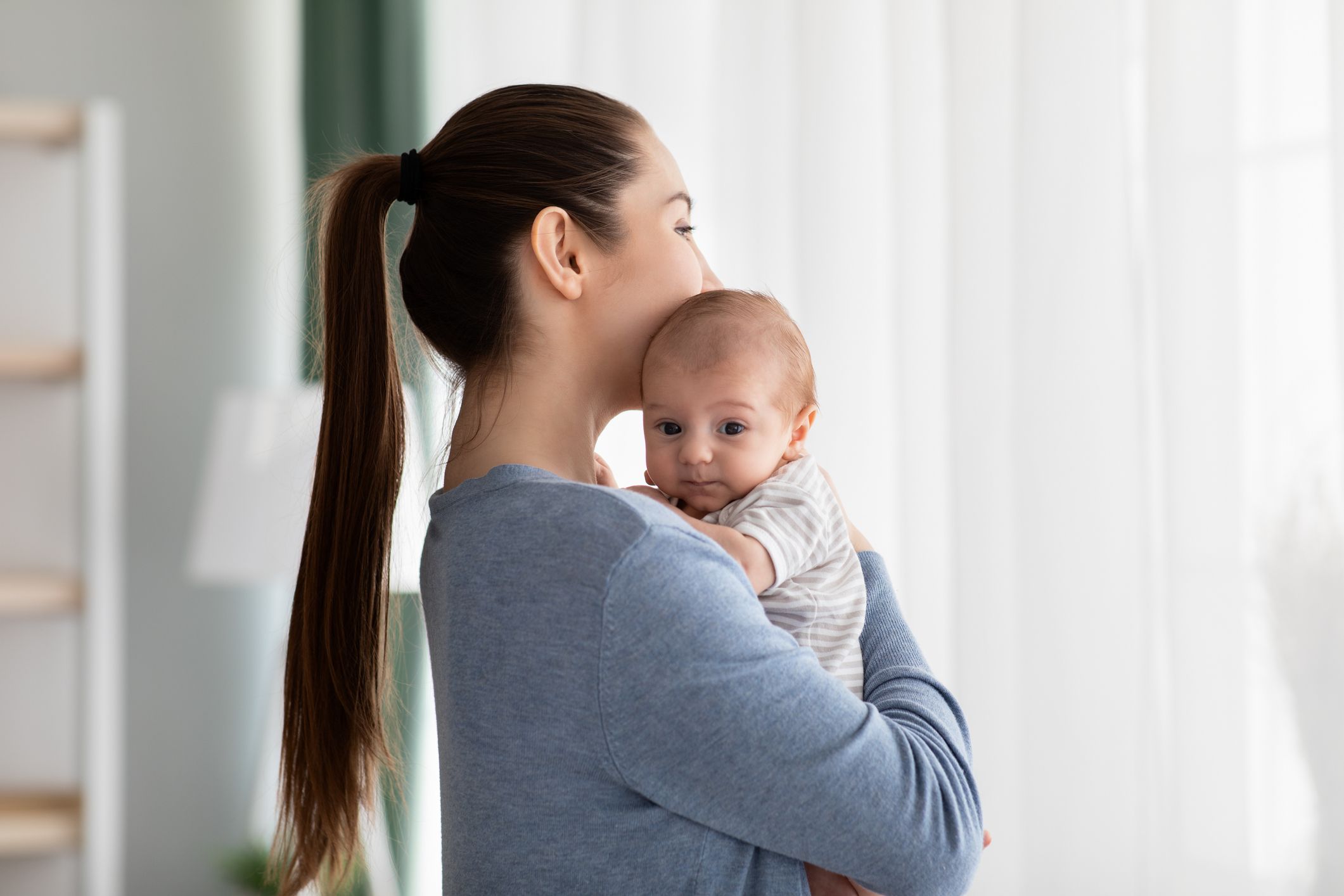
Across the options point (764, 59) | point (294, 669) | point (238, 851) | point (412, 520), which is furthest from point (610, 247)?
point (238, 851)

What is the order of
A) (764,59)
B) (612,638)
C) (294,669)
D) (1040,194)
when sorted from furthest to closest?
(764,59) < (1040,194) < (294,669) < (612,638)

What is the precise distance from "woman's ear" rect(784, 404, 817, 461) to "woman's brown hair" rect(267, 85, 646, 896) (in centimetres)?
30

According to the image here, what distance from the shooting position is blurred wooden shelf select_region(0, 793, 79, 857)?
2449 millimetres

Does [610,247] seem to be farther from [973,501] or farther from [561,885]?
[973,501]

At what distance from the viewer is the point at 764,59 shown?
7.55 ft

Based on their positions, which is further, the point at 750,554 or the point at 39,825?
the point at 39,825

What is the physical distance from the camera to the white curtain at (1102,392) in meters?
1.67

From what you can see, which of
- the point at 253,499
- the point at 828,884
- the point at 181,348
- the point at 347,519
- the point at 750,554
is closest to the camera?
the point at 828,884

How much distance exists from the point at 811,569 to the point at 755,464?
0.12 m

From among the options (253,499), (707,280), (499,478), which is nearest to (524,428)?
(499,478)

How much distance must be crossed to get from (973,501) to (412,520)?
1455mm

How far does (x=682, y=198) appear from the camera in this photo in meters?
1.13

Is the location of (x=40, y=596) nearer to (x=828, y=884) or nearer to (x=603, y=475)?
(x=603, y=475)

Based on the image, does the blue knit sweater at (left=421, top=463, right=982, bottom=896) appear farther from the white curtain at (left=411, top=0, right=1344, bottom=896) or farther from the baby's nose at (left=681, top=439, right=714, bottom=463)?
the white curtain at (left=411, top=0, right=1344, bottom=896)
